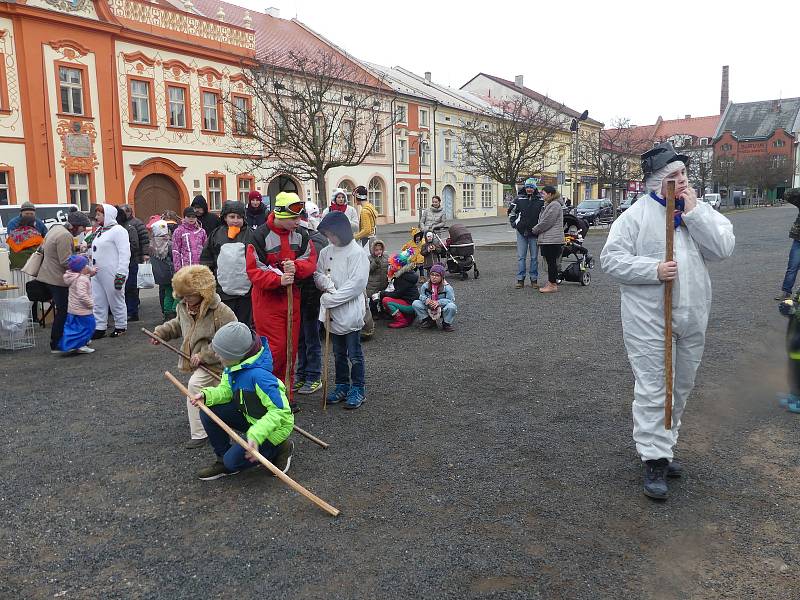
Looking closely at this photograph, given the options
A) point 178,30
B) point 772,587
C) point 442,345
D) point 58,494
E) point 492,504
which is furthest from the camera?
point 178,30

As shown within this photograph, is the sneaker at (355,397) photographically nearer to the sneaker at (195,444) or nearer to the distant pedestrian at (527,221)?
A: the sneaker at (195,444)

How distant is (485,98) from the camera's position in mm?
60812

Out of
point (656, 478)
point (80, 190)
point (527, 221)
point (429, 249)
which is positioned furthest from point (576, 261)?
point (80, 190)

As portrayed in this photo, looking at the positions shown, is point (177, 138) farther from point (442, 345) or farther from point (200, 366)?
point (200, 366)

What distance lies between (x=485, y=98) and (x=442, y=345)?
57101 millimetres

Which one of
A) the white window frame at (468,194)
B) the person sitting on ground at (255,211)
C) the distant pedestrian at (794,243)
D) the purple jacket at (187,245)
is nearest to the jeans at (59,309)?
the purple jacket at (187,245)

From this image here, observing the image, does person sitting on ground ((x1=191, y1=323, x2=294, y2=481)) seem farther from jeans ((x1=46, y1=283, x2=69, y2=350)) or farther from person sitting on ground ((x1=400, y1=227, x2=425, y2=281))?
person sitting on ground ((x1=400, y1=227, x2=425, y2=281))

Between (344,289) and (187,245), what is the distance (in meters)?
4.12

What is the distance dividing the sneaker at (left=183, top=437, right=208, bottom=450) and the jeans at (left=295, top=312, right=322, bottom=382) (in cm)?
144

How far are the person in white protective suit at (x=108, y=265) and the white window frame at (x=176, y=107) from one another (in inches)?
859

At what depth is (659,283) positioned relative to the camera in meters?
3.67

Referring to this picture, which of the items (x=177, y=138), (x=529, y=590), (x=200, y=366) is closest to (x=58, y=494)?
(x=200, y=366)

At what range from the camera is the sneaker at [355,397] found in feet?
18.0

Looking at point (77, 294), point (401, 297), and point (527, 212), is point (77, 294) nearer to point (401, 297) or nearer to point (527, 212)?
point (401, 297)
